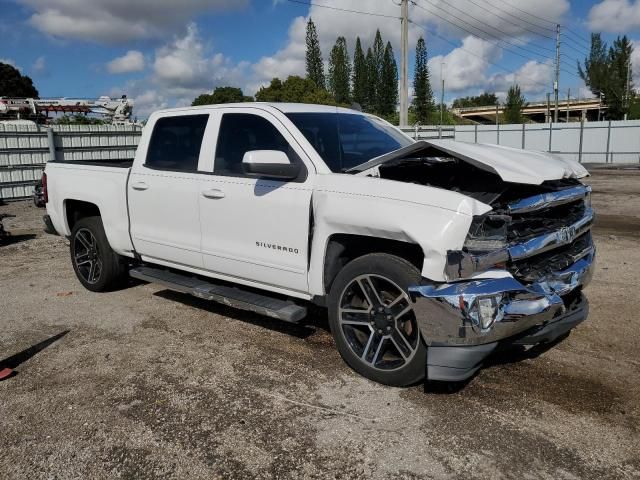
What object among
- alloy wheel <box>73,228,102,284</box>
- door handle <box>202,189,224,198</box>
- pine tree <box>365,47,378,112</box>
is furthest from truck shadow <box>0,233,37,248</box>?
pine tree <box>365,47,378,112</box>

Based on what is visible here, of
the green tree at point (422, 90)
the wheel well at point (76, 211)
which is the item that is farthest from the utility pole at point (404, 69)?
the green tree at point (422, 90)

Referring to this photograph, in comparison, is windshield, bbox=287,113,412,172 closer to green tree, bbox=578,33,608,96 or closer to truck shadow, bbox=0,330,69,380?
truck shadow, bbox=0,330,69,380

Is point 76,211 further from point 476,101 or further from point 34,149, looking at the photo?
point 476,101

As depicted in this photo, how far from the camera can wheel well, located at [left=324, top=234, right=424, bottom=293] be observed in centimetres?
377

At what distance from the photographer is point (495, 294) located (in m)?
3.24

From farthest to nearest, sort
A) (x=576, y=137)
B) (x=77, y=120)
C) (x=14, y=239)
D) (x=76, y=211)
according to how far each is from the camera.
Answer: (x=576, y=137) → (x=77, y=120) → (x=14, y=239) → (x=76, y=211)

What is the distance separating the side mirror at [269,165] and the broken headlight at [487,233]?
55.4 inches

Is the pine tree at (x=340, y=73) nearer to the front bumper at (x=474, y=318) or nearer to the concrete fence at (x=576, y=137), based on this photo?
the concrete fence at (x=576, y=137)

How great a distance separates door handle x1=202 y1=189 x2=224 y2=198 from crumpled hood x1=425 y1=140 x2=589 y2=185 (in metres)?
1.81

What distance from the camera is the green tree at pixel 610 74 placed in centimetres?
5656

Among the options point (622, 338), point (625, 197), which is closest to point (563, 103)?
point (625, 197)

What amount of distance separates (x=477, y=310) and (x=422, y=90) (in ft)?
260

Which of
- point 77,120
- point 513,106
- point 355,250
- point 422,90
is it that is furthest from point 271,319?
point 422,90

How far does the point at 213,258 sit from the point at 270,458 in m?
2.17
